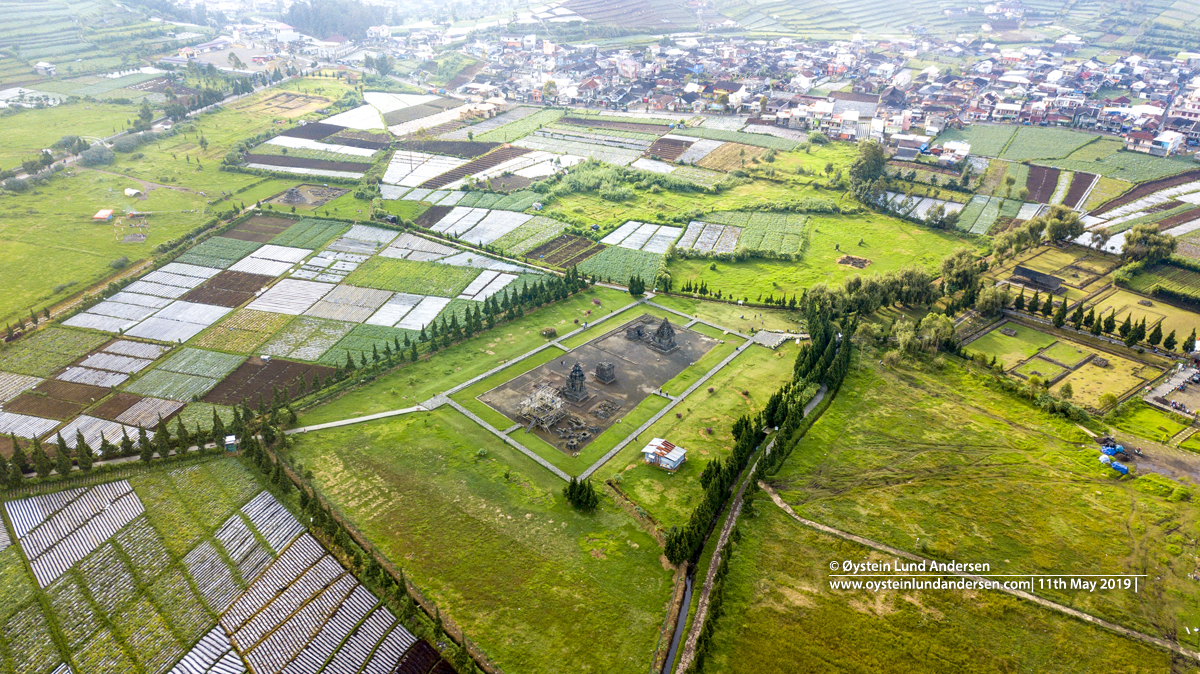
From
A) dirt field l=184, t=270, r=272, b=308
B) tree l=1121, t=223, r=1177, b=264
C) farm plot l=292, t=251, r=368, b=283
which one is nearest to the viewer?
dirt field l=184, t=270, r=272, b=308

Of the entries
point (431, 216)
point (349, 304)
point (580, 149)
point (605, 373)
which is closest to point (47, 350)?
point (349, 304)

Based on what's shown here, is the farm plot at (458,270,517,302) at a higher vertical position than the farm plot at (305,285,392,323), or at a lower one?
higher

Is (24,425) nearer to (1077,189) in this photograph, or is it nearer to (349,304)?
(349,304)

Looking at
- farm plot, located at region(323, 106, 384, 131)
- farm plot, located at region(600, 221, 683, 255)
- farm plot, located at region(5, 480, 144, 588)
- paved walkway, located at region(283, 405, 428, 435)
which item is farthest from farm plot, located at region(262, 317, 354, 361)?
farm plot, located at region(323, 106, 384, 131)

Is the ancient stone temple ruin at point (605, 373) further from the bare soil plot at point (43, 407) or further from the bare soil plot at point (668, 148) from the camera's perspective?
the bare soil plot at point (668, 148)

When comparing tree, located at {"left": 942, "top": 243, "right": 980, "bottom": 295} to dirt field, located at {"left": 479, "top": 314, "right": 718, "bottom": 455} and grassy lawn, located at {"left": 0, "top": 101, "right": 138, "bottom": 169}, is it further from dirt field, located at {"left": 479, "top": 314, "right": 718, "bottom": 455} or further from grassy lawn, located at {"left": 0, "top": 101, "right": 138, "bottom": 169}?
grassy lawn, located at {"left": 0, "top": 101, "right": 138, "bottom": 169}

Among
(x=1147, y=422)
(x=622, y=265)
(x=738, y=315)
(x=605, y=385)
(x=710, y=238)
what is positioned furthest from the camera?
(x=710, y=238)
